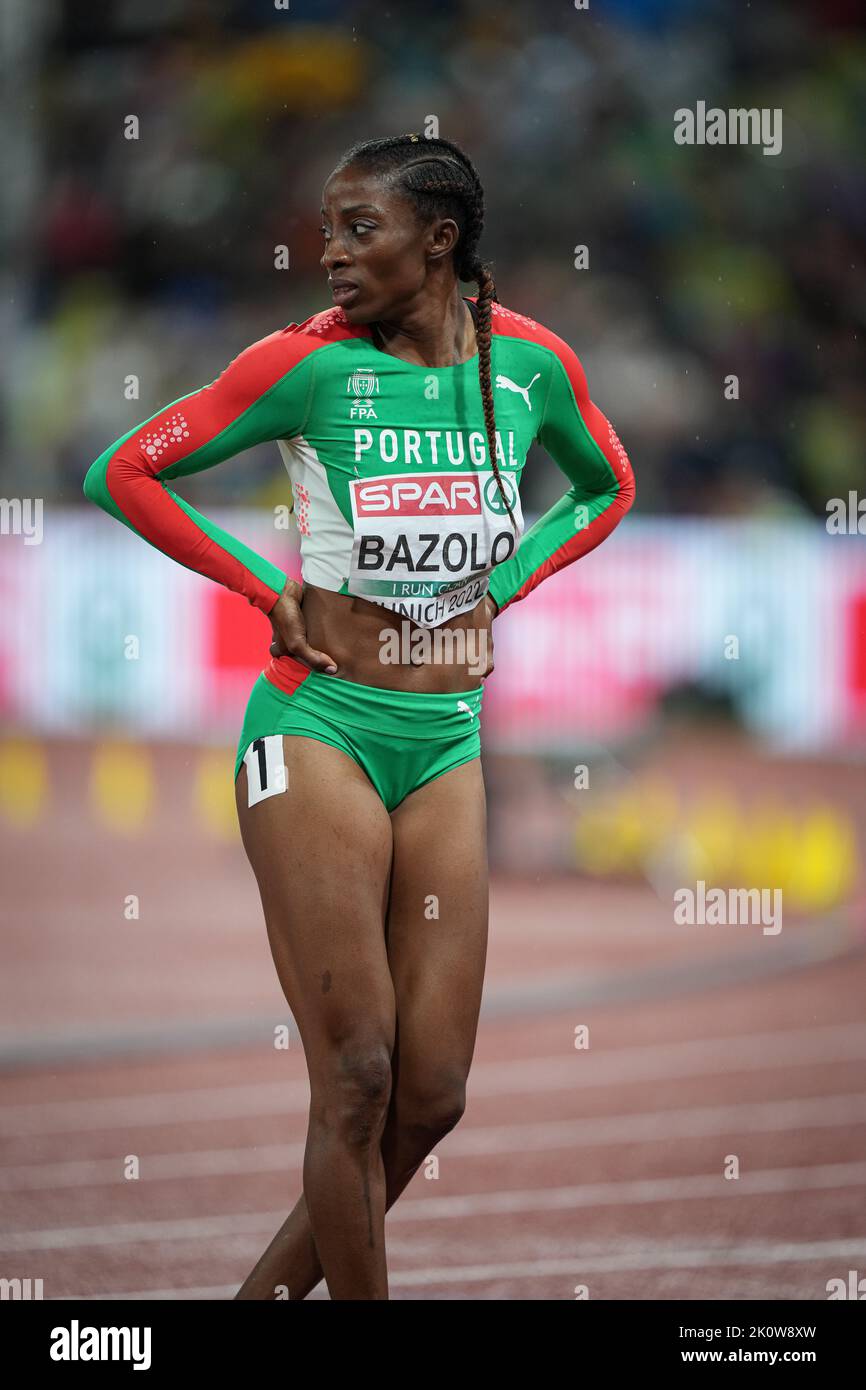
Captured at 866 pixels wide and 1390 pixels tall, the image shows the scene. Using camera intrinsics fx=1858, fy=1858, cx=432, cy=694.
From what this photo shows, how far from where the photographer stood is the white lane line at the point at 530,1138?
5.89 meters

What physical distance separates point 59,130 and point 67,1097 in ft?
45.5

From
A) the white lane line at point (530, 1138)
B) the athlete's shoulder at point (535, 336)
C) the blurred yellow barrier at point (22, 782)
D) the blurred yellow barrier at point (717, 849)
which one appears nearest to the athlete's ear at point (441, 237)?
the athlete's shoulder at point (535, 336)

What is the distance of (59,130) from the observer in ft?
60.5

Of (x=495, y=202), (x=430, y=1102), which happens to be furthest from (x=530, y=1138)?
(x=495, y=202)

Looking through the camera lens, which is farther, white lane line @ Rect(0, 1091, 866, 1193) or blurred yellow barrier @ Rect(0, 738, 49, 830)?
blurred yellow barrier @ Rect(0, 738, 49, 830)

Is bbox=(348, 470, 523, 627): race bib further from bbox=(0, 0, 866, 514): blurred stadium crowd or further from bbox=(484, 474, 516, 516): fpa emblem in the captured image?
bbox=(0, 0, 866, 514): blurred stadium crowd

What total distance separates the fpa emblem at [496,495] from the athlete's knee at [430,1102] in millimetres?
1123

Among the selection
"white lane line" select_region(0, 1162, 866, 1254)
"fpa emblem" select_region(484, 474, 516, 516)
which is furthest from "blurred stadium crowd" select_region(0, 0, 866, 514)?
"fpa emblem" select_region(484, 474, 516, 516)

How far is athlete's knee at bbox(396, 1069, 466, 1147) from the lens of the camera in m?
3.68

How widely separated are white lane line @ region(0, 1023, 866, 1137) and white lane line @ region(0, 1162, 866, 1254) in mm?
1070

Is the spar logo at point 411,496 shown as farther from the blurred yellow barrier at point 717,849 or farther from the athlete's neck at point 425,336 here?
the blurred yellow barrier at point 717,849

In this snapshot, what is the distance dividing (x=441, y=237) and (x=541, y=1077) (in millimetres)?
4263

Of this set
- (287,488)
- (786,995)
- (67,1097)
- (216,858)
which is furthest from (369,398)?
(287,488)

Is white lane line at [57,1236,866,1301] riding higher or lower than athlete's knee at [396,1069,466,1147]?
lower
